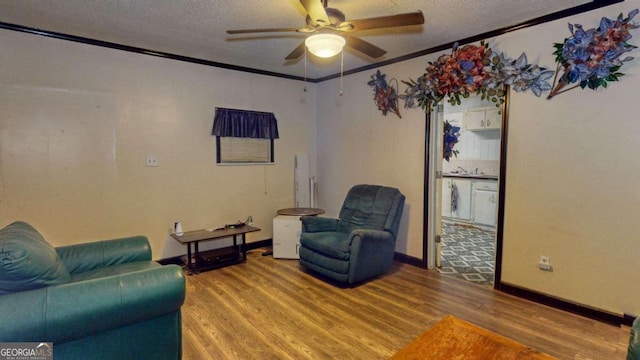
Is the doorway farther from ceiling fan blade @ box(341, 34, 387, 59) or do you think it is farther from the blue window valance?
the blue window valance

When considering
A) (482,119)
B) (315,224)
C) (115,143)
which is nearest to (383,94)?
(315,224)

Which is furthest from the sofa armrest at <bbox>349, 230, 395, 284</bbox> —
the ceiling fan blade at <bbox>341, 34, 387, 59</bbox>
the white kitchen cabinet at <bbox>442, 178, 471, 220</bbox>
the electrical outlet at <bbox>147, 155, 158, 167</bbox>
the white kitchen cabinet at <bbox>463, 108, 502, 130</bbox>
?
the white kitchen cabinet at <bbox>463, 108, 502, 130</bbox>

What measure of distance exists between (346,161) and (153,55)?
2786mm

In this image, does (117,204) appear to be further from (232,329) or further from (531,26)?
(531,26)

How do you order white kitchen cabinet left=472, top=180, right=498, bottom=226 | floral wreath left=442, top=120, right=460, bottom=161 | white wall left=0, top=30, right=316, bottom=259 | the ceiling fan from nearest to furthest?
the ceiling fan → white wall left=0, top=30, right=316, bottom=259 → white kitchen cabinet left=472, top=180, right=498, bottom=226 → floral wreath left=442, top=120, right=460, bottom=161

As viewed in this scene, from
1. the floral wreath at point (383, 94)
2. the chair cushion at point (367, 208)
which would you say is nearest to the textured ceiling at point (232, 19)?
the floral wreath at point (383, 94)

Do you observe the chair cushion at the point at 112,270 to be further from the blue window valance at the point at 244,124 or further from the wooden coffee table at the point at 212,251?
the blue window valance at the point at 244,124

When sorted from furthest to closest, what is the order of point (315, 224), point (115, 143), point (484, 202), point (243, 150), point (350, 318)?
point (484, 202) → point (243, 150) → point (315, 224) → point (115, 143) → point (350, 318)

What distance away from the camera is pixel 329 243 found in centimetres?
337

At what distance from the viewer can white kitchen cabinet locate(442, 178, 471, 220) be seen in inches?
232

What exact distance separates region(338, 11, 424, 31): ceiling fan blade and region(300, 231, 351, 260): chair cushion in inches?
78.4

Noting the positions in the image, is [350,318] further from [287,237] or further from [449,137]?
[449,137]

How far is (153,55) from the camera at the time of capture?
3.67 meters

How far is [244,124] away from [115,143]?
60.9 inches
